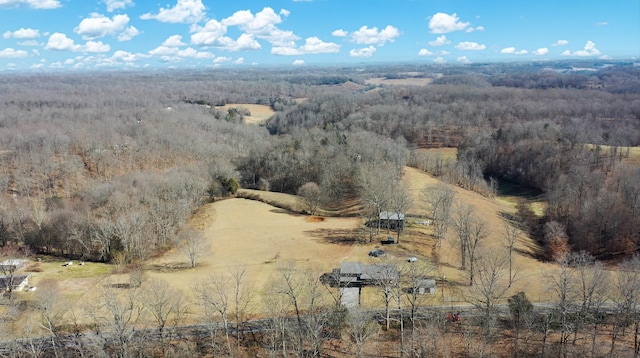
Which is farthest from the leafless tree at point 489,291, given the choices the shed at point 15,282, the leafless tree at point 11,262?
the shed at point 15,282

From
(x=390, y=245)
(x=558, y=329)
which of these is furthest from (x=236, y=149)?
(x=558, y=329)

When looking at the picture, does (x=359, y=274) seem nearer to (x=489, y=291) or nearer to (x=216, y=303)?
(x=489, y=291)

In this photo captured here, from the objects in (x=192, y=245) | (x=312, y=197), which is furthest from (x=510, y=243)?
(x=192, y=245)

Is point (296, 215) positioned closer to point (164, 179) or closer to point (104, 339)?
point (164, 179)

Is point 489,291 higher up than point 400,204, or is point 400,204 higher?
point 400,204

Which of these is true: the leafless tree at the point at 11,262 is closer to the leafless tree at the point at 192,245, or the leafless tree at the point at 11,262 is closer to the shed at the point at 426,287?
the leafless tree at the point at 192,245
